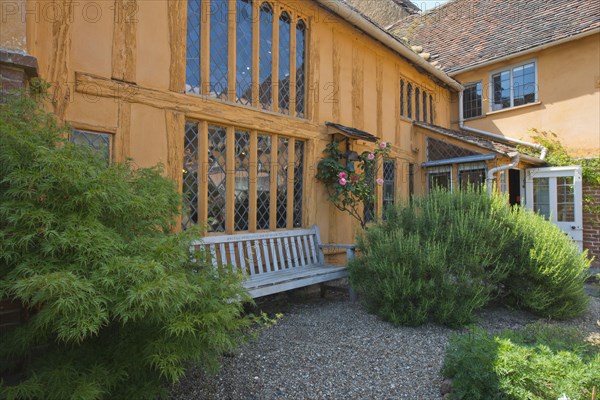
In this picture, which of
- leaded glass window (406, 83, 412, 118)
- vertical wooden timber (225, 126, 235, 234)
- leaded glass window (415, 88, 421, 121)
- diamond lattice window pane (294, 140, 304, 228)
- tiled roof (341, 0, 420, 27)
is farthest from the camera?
tiled roof (341, 0, 420, 27)

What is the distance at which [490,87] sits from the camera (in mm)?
10414

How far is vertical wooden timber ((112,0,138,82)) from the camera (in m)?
3.89

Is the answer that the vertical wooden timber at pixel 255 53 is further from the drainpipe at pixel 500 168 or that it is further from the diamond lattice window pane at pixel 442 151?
the drainpipe at pixel 500 168

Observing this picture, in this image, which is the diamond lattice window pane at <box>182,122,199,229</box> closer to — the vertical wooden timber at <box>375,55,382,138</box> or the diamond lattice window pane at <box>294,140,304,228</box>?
the diamond lattice window pane at <box>294,140,304,228</box>

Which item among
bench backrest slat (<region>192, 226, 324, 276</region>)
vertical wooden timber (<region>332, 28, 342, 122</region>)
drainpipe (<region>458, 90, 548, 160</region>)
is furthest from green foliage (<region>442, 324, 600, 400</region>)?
drainpipe (<region>458, 90, 548, 160</region>)

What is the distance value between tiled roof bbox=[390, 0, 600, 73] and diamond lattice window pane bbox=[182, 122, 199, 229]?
878cm

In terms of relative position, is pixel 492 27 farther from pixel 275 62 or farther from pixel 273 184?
pixel 273 184

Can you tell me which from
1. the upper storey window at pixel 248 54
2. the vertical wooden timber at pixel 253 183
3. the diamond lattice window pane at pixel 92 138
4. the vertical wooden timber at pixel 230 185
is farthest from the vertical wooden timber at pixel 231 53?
the diamond lattice window pane at pixel 92 138

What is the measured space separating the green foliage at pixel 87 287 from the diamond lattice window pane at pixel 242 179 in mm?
2552

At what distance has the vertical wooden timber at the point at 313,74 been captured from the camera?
236 inches

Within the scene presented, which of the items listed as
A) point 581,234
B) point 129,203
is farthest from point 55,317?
point 581,234

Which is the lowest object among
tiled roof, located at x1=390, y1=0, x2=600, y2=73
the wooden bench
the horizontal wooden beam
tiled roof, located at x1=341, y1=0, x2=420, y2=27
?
the wooden bench

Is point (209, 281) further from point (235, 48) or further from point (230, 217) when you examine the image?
point (235, 48)

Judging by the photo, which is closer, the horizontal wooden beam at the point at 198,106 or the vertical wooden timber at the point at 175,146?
the horizontal wooden beam at the point at 198,106
